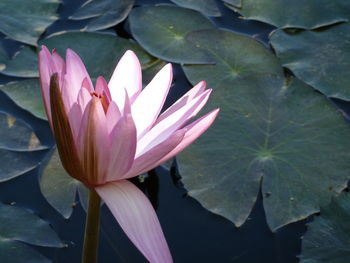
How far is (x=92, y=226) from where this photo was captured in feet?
3.63

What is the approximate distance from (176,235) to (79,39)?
91 cm

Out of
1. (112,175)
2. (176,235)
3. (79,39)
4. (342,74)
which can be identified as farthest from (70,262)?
(342,74)

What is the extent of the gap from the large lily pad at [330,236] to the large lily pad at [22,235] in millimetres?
622

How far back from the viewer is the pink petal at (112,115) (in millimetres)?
1039

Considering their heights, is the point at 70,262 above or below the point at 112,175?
below

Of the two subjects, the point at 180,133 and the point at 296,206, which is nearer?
the point at 180,133

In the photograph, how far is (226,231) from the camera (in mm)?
1655

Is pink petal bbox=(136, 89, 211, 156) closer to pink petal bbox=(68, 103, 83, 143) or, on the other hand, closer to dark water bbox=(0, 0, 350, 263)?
pink petal bbox=(68, 103, 83, 143)

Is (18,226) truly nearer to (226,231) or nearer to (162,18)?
(226,231)

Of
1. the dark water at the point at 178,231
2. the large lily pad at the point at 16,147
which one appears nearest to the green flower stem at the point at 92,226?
the dark water at the point at 178,231

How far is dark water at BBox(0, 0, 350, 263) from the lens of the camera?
1.59m

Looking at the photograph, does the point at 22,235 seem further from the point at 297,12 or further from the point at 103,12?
the point at 297,12

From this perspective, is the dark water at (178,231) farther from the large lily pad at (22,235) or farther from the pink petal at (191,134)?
the pink petal at (191,134)

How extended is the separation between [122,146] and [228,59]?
122 centimetres
